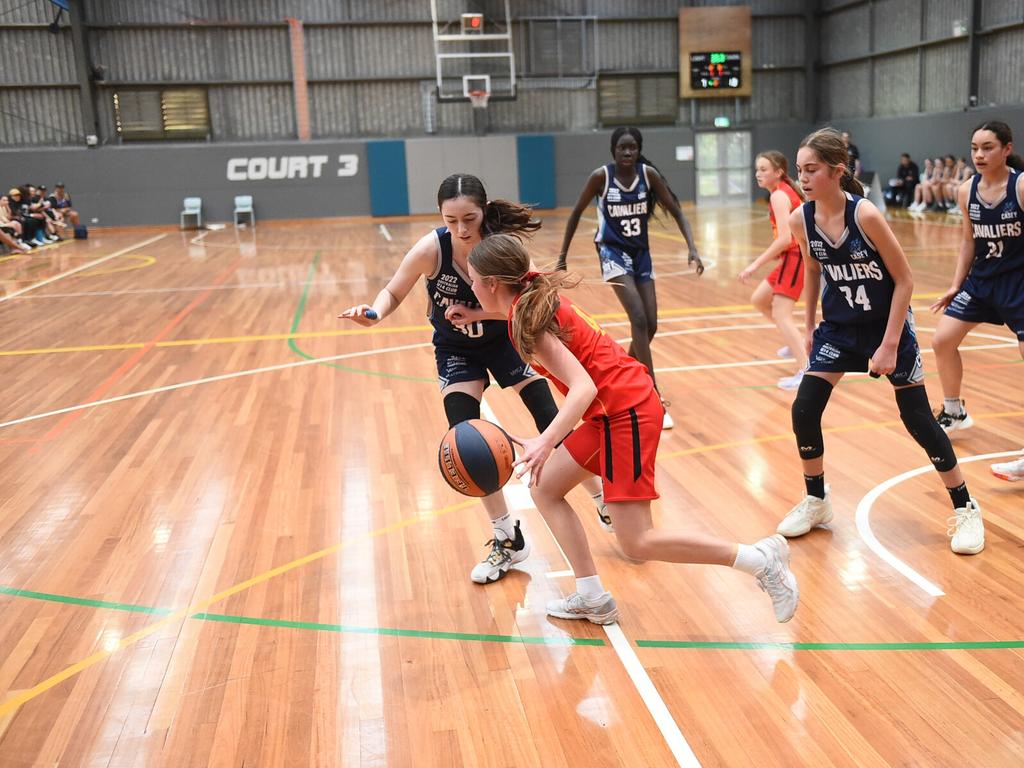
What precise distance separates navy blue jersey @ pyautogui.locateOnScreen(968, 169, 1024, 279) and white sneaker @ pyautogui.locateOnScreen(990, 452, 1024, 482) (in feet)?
3.21

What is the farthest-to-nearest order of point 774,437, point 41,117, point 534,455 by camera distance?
point 41,117 < point 774,437 < point 534,455

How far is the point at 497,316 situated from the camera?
11.6ft

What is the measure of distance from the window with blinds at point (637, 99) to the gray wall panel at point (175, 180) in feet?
22.8

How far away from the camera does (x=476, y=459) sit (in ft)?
10.9

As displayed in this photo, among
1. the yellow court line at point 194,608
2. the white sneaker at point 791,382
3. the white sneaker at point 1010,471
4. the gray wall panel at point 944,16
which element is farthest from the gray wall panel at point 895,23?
the yellow court line at point 194,608

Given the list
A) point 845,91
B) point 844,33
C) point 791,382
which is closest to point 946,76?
point 845,91

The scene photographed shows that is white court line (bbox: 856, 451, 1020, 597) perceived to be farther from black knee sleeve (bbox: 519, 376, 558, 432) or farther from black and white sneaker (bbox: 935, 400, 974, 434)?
black knee sleeve (bbox: 519, 376, 558, 432)

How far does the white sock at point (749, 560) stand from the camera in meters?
3.25

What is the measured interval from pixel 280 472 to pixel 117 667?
7.10ft

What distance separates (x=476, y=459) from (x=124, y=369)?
235 inches

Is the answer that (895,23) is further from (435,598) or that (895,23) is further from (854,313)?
(435,598)

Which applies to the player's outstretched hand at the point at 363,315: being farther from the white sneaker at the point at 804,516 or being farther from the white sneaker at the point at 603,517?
the white sneaker at the point at 804,516

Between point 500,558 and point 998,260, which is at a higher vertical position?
point 998,260

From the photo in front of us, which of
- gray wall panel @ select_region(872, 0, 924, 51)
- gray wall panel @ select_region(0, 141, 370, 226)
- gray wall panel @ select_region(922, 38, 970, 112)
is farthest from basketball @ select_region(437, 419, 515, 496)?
gray wall panel @ select_region(0, 141, 370, 226)
